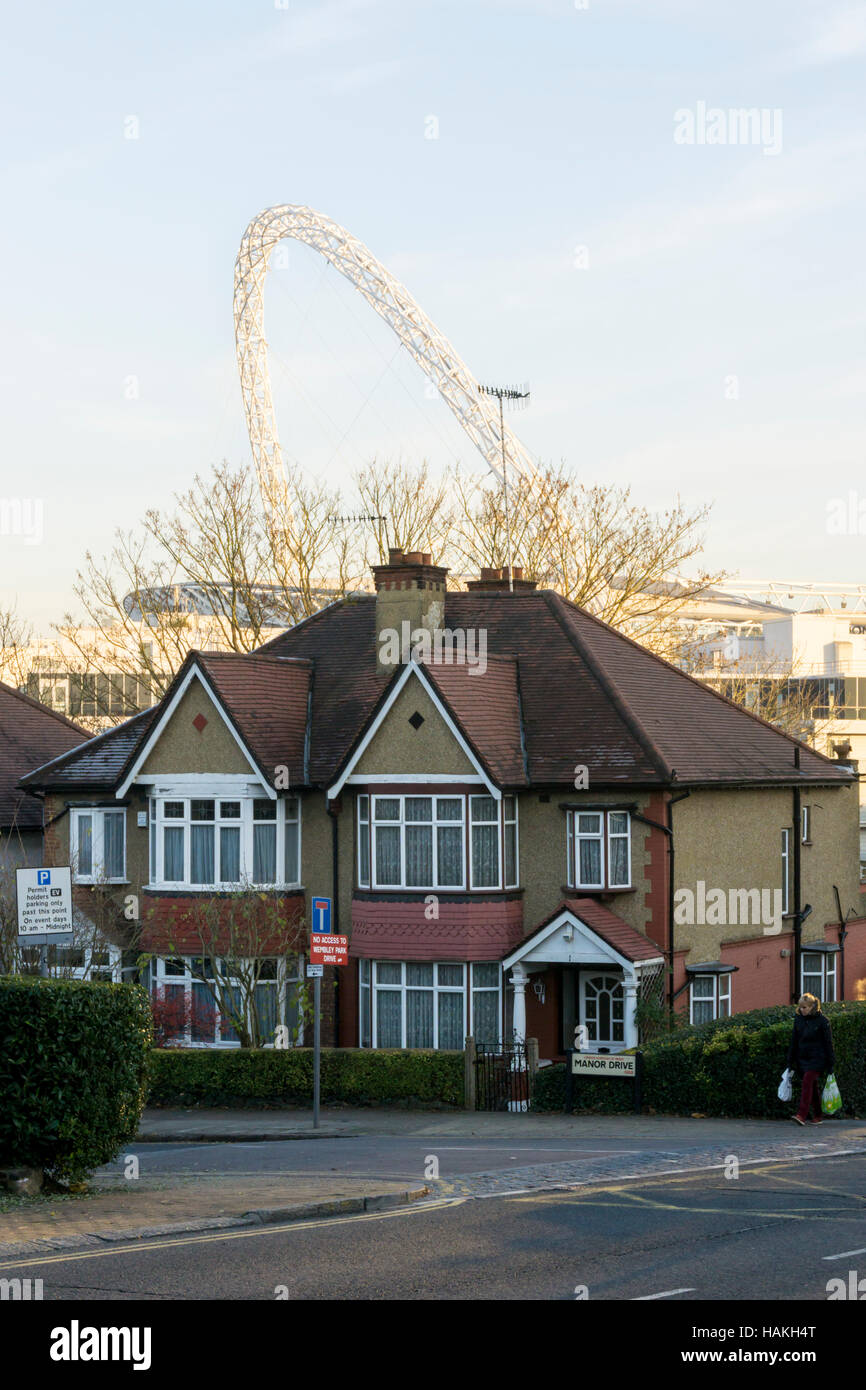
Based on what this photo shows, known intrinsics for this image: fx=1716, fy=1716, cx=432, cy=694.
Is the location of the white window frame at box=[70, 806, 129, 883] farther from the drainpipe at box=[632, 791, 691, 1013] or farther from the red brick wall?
the drainpipe at box=[632, 791, 691, 1013]

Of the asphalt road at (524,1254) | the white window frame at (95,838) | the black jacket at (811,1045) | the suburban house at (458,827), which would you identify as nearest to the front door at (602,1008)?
the suburban house at (458,827)

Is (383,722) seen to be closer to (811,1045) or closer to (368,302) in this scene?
(811,1045)

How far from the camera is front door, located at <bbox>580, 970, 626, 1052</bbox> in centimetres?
3294

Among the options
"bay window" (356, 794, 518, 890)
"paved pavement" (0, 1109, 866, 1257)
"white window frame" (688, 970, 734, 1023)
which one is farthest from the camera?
"white window frame" (688, 970, 734, 1023)

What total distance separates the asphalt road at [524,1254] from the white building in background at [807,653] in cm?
2795

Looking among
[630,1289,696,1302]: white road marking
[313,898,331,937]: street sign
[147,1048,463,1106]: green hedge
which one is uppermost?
[313,898,331,937]: street sign

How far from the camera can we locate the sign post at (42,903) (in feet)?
72.0

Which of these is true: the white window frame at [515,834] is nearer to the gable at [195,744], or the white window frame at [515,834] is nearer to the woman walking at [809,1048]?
the gable at [195,744]

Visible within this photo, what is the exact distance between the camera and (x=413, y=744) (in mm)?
33375

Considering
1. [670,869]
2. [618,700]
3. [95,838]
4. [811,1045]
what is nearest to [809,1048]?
[811,1045]

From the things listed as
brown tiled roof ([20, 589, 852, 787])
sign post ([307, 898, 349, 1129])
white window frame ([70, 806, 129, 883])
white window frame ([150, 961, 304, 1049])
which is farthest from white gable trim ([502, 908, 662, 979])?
white window frame ([70, 806, 129, 883])

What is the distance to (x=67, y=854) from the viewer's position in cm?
3803

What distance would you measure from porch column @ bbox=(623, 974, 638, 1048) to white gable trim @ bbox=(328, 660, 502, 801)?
4295 mm
